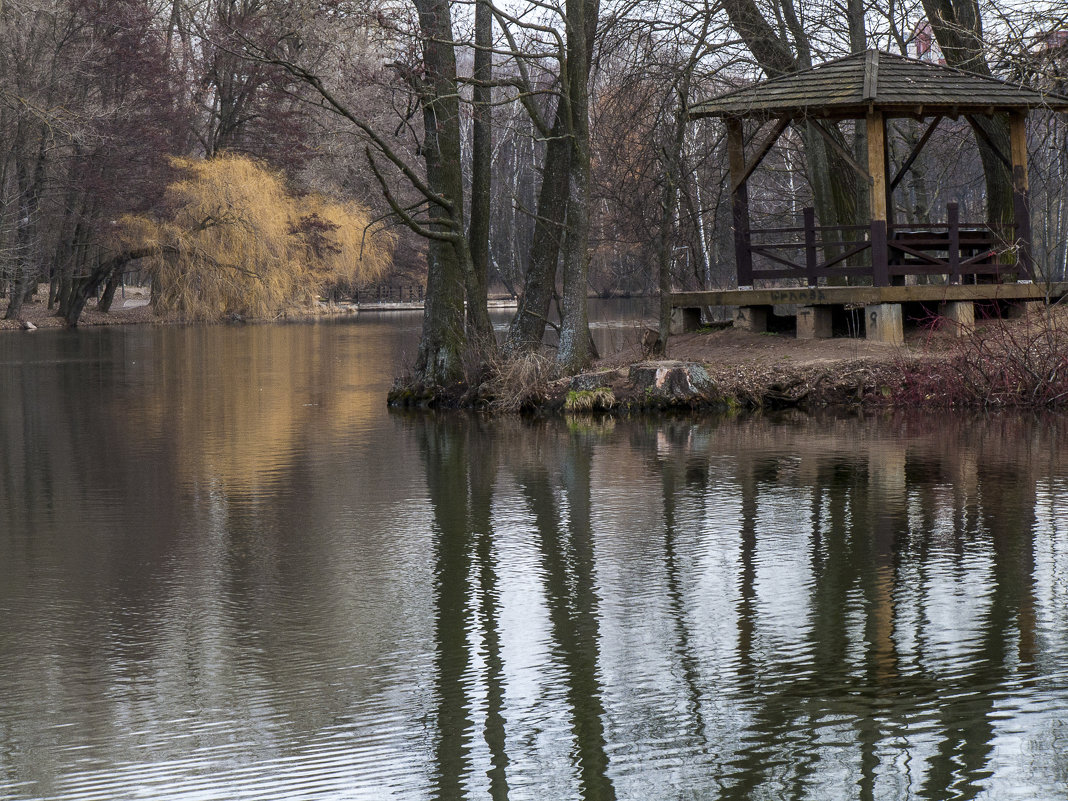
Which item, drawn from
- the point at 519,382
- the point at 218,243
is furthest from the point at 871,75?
the point at 218,243

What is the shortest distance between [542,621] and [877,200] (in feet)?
39.3

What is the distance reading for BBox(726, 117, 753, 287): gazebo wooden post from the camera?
1855cm

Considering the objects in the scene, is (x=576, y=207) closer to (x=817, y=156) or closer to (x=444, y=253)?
(x=444, y=253)

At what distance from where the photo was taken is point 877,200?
17.0 metres

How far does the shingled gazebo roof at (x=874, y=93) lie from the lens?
1667cm

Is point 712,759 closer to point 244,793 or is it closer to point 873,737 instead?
point 873,737

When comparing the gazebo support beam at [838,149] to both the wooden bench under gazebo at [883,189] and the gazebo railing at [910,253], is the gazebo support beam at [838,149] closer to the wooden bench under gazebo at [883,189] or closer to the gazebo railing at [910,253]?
the wooden bench under gazebo at [883,189]

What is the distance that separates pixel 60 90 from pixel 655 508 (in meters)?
37.0

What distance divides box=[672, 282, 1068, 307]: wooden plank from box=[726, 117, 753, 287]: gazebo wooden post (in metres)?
0.61

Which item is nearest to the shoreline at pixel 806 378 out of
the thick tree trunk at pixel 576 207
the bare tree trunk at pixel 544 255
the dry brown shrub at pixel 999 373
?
the dry brown shrub at pixel 999 373

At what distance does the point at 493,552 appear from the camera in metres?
8.21

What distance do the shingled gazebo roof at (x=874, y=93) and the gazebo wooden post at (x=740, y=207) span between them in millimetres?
746

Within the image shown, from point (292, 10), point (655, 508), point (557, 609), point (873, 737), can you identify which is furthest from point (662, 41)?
point (873, 737)

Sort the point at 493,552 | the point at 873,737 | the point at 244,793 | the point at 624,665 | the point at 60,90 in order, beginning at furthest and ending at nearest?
the point at 60,90
the point at 493,552
the point at 624,665
the point at 873,737
the point at 244,793
